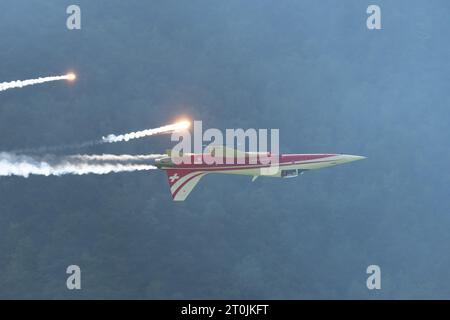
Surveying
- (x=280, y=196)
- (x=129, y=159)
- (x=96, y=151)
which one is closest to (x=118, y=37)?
(x=96, y=151)

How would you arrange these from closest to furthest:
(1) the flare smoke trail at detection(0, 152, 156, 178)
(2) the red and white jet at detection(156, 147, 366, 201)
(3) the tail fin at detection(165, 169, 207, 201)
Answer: (2) the red and white jet at detection(156, 147, 366, 201) < (3) the tail fin at detection(165, 169, 207, 201) < (1) the flare smoke trail at detection(0, 152, 156, 178)

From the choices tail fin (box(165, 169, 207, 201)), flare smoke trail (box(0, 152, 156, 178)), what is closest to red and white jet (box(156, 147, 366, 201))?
tail fin (box(165, 169, 207, 201))

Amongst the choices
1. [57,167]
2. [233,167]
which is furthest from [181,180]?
[57,167]

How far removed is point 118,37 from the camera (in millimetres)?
180625

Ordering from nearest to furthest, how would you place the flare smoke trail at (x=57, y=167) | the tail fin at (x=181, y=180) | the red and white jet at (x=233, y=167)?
the red and white jet at (x=233, y=167)
the tail fin at (x=181, y=180)
the flare smoke trail at (x=57, y=167)

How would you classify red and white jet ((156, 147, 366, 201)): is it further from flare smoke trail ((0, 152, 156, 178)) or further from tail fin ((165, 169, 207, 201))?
flare smoke trail ((0, 152, 156, 178))

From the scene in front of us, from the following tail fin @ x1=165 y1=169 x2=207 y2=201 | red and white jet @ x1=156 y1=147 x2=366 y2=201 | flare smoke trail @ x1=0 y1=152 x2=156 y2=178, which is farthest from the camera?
flare smoke trail @ x1=0 y1=152 x2=156 y2=178

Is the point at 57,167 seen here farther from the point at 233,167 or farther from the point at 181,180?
the point at 233,167

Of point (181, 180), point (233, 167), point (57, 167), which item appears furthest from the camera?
point (57, 167)

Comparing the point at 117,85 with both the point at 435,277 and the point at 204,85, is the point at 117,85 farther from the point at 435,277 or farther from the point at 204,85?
the point at 435,277

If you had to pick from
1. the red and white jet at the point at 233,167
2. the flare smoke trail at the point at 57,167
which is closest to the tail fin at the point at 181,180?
the red and white jet at the point at 233,167

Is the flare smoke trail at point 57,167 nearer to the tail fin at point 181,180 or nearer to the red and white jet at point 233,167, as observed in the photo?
the tail fin at point 181,180
